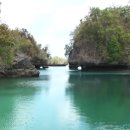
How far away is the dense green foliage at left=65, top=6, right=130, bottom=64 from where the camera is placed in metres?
68.8

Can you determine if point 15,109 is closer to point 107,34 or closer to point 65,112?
point 65,112

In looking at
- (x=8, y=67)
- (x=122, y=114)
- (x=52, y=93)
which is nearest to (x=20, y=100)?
(x=52, y=93)

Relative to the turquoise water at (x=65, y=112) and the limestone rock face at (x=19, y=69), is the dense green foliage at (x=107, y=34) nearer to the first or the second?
the limestone rock face at (x=19, y=69)

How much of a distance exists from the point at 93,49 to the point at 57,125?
56713 mm

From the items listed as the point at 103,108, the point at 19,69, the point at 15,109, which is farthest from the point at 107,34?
the point at 15,109

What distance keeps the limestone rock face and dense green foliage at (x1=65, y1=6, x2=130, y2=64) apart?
70.8ft

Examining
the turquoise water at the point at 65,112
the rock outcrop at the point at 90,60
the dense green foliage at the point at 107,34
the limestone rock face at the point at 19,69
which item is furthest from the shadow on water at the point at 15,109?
the rock outcrop at the point at 90,60

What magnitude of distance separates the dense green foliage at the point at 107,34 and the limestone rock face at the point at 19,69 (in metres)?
21.6

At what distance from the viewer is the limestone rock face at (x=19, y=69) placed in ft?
161

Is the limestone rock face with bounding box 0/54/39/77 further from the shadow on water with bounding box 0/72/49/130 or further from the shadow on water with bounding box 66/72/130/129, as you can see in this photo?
the shadow on water with bounding box 66/72/130/129

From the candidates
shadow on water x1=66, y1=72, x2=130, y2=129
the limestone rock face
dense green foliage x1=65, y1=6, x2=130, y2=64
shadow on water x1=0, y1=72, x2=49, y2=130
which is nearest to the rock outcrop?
dense green foliage x1=65, y1=6, x2=130, y2=64

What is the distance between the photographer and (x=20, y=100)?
1011 inches

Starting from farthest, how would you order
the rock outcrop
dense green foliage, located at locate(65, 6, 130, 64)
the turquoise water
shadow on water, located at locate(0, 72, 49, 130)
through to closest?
the rock outcrop → dense green foliage, located at locate(65, 6, 130, 64) → shadow on water, located at locate(0, 72, 49, 130) → the turquoise water

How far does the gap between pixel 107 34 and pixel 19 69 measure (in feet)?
79.4
